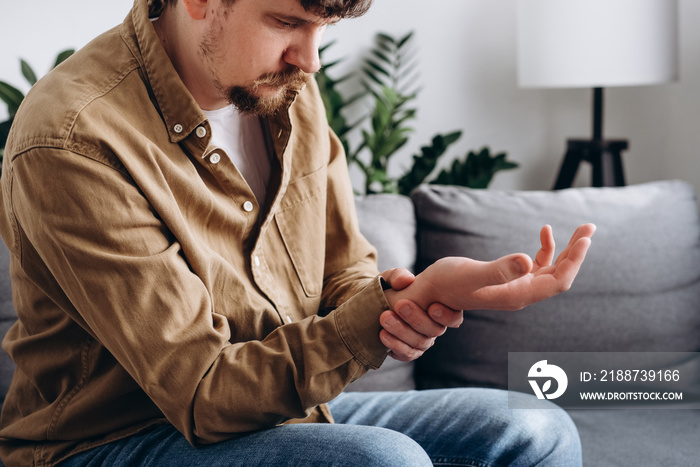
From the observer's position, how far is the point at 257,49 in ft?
3.23

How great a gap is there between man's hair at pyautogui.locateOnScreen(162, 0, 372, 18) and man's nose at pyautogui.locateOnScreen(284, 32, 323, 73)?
0.16ft

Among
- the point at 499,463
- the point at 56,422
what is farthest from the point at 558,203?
the point at 56,422

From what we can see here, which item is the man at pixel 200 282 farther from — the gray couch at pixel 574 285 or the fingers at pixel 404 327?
the gray couch at pixel 574 285

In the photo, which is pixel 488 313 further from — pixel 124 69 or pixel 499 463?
pixel 124 69

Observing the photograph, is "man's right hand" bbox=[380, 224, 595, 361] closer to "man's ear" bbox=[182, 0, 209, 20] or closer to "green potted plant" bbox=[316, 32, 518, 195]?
"man's ear" bbox=[182, 0, 209, 20]

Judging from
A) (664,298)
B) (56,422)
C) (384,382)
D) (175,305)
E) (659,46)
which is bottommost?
(384,382)

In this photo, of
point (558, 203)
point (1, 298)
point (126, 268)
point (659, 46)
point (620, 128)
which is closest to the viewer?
point (126, 268)

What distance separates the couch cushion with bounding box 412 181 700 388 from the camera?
1564 millimetres

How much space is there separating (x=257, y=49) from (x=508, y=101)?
1.64 m

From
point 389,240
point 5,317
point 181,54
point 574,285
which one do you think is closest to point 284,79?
point 181,54

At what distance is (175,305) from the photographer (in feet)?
2.89

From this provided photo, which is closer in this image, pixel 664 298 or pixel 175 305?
pixel 175 305

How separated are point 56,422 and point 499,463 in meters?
0.63

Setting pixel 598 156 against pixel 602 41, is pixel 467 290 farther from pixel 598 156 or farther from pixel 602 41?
pixel 598 156
